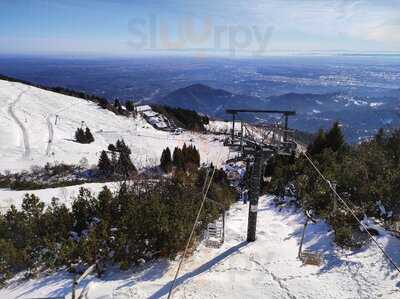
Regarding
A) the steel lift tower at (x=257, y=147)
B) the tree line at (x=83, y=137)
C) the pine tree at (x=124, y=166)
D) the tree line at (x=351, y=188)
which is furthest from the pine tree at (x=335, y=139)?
the tree line at (x=83, y=137)

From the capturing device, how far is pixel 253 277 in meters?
7.48

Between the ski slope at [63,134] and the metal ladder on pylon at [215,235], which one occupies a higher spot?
the metal ladder on pylon at [215,235]

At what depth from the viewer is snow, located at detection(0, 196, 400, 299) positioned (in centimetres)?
691

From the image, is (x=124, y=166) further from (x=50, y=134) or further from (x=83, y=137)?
(x=50, y=134)

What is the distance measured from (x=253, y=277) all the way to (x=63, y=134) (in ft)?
114

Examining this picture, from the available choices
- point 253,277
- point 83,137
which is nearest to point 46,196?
point 253,277

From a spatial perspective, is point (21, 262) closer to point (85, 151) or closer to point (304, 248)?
point (304, 248)

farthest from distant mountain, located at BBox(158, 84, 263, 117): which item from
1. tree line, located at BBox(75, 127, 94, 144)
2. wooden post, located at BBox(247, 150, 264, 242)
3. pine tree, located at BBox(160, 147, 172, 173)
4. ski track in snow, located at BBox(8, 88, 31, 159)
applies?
wooden post, located at BBox(247, 150, 264, 242)

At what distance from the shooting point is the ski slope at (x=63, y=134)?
29312 millimetres

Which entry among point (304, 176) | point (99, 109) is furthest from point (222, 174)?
point (99, 109)

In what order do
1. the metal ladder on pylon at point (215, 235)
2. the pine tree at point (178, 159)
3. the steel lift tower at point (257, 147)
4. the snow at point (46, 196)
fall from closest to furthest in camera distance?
the steel lift tower at point (257, 147) < the metal ladder on pylon at point (215, 235) < the snow at point (46, 196) < the pine tree at point (178, 159)

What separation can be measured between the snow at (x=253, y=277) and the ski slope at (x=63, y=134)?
66.5 feet

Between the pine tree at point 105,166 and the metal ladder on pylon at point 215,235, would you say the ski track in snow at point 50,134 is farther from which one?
the metal ladder on pylon at point 215,235

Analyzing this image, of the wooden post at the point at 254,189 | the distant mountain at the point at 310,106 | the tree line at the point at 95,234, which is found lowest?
the distant mountain at the point at 310,106
